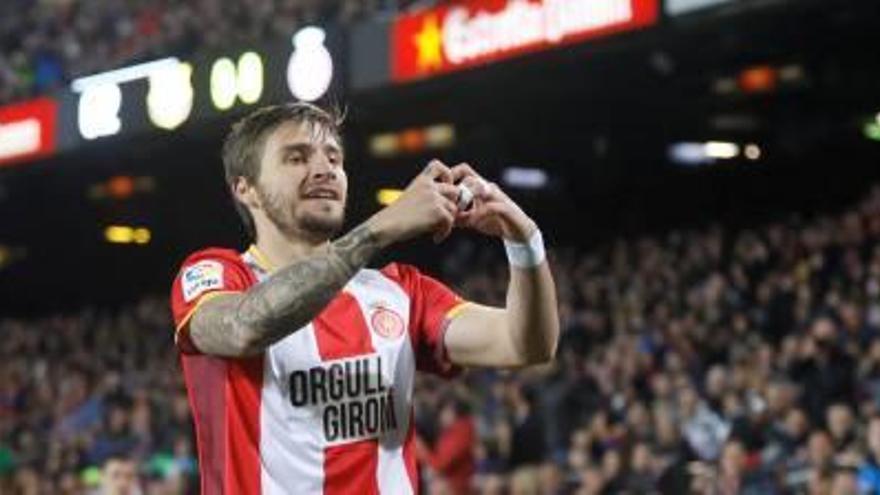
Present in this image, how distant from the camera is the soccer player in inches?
124

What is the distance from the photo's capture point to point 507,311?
348 centimetres

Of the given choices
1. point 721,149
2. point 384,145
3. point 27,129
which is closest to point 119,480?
point 27,129

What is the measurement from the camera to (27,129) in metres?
18.5

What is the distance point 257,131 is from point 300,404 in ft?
1.91

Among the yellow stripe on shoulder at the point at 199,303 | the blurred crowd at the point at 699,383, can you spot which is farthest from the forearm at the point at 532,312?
the blurred crowd at the point at 699,383

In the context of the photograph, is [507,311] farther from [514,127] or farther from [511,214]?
[514,127]

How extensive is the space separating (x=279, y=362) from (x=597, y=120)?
17877mm

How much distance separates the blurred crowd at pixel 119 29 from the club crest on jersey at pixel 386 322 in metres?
12.3

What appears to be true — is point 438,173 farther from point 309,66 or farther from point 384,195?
point 384,195

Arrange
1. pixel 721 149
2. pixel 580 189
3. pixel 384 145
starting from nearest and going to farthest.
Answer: pixel 384 145, pixel 721 149, pixel 580 189

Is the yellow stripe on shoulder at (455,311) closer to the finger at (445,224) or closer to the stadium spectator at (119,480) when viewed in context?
the finger at (445,224)

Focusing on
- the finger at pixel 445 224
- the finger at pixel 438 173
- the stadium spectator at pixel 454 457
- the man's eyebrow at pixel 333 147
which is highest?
the man's eyebrow at pixel 333 147

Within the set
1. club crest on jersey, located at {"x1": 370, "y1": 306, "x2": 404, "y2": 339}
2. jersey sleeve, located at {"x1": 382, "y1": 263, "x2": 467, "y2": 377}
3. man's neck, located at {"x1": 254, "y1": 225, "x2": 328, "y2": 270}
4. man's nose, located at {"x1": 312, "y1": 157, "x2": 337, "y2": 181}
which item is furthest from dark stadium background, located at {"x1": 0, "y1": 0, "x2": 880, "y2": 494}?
man's nose, located at {"x1": 312, "y1": 157, "x2": 337, "y2": 181}

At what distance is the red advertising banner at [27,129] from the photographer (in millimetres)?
17906
